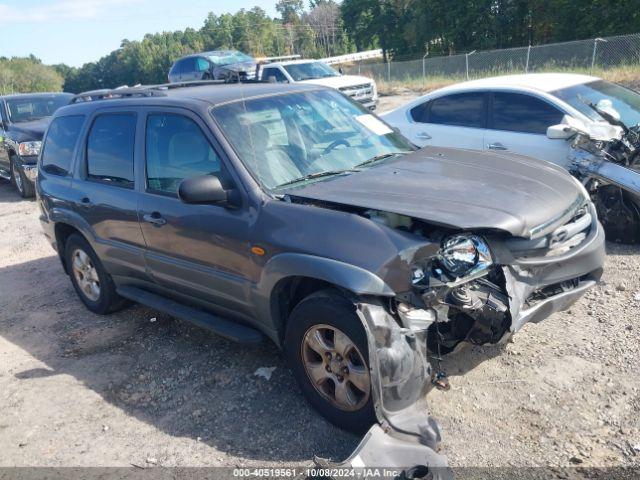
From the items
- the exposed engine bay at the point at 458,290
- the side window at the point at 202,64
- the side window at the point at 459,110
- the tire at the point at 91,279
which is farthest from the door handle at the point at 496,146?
the side window at the point at 202,64

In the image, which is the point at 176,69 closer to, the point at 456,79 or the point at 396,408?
the point at 456,79

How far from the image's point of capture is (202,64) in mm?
20453

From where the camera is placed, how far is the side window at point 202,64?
2034 cm

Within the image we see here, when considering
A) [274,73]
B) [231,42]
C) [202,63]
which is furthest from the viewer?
[231,42]

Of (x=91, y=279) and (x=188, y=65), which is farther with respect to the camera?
(x=188, y=65)

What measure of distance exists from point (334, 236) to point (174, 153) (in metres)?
1.64

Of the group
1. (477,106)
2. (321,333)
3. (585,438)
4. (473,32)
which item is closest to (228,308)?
(321,333)

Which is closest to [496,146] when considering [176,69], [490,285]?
[490,285]

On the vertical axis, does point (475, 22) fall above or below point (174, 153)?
below

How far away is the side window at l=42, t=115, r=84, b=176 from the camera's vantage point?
524 centimetres

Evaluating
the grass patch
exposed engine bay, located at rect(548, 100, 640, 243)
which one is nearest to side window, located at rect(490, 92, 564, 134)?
exposed engine bay, located at rect(548, 100, 640, 243)

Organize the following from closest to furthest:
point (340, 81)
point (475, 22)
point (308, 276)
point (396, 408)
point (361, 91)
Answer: point (396, 408) < point (308, 276) < point (340, 81) < point (361, 91) < point (475, 22)

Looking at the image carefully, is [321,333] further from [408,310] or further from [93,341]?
[93,341]

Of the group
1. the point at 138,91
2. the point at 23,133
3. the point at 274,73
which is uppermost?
the point at 138,91
